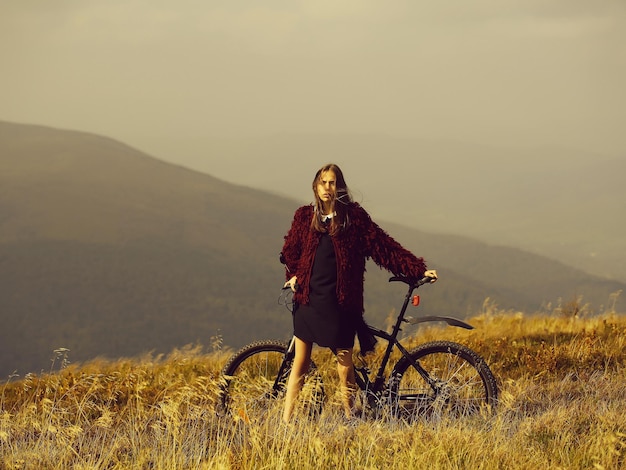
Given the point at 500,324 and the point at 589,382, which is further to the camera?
Result: the point at 500,324

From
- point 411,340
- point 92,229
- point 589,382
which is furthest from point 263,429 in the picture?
point 92,229

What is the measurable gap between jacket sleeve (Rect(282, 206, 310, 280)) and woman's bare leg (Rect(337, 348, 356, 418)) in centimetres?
76

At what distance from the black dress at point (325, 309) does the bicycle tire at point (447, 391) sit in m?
0.63

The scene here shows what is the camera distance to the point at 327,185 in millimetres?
5703

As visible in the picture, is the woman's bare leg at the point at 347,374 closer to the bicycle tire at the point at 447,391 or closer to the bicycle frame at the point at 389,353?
the bicycle frame at the point at 389,353

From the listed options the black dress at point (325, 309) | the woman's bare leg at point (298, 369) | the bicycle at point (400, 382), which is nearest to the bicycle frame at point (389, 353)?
the bicycle at point (400, 382)

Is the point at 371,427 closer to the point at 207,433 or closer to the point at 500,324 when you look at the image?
the point at 207,433

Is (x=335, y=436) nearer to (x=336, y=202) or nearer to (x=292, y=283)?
(x=292, y=283)

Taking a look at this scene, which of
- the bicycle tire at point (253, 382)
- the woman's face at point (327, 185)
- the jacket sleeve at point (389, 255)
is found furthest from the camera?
the bicycle tire at point (253, 382)

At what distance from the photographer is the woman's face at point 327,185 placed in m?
5.70

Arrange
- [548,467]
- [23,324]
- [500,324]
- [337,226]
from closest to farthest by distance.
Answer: [548,467] < [337,226] < [500,324] < [23,324]

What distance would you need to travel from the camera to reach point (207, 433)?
574 centimetres

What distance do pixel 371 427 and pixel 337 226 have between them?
151cm

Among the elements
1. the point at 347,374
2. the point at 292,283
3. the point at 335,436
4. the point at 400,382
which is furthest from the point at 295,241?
the point at 335,436
